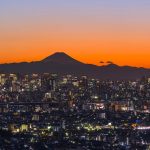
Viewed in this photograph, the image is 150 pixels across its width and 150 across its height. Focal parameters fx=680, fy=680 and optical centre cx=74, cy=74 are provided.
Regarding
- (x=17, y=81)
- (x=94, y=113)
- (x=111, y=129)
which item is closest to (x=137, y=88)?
(x=17, y=81)

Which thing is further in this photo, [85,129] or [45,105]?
[45,105]

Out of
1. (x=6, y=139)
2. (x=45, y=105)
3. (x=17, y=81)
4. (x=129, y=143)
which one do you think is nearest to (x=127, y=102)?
(x=45, y=105)

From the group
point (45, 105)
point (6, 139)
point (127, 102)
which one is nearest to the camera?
point (6, 139)

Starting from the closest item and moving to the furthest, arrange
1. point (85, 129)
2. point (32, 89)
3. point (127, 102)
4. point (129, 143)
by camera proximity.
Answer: point (129, 143)
point (85, 129)
point (127, 102)
point (32, 89)

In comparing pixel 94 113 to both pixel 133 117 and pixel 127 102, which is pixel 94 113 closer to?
pixel 133 117

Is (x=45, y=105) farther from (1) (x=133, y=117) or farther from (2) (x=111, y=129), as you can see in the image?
(2) (x=111, y=129)

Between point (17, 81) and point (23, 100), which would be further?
point (17, 81)
